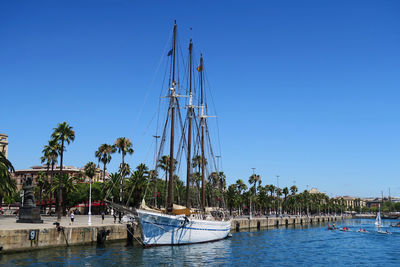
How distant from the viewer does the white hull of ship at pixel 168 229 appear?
144ft

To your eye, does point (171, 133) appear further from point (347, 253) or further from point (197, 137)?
point (347, 253)

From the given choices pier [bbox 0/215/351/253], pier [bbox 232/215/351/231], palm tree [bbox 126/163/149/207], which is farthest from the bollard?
pier [bbox 232/215/351/231]

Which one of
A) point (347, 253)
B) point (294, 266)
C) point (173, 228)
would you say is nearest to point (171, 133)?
point (173, 228)

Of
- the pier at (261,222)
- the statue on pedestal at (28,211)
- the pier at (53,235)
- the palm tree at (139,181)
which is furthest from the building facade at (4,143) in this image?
the pier at (53,235)

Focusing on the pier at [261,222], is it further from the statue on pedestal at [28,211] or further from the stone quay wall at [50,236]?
the statue on pedestal at [28,211]

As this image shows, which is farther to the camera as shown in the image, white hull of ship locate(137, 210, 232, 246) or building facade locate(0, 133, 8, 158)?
building facade locate(0, 133, 8, 158)

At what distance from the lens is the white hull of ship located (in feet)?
144

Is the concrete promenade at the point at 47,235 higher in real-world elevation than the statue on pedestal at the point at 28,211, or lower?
lower

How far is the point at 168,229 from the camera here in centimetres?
4528

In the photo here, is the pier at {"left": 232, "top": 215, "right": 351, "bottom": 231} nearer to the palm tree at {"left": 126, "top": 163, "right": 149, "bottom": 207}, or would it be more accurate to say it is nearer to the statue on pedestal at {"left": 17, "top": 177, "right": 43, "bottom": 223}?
the palm tree at {"left": 126, "top": 163, "right": 149, "bottom": 207}

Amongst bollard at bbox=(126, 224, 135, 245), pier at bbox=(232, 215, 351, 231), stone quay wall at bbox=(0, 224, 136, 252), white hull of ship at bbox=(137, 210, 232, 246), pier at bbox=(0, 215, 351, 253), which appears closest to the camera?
stone quay wall at bbox=(0, 224, 136, 252)

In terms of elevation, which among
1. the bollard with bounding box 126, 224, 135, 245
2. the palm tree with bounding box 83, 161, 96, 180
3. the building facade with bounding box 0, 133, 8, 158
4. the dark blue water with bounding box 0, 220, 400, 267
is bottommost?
the dark blue water with bounding box 0, 220, 400, 267

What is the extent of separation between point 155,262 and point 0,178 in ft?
87.9

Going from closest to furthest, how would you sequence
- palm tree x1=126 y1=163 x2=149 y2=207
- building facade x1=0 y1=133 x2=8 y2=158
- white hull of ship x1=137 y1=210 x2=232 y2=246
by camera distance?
white hull of ship x1=137 y1=210 x2=232 y2=246, palm tree x1=126 y1=163 x2=149 y2=207, building facade x1=0 y1=133 x2=8 y2=158
